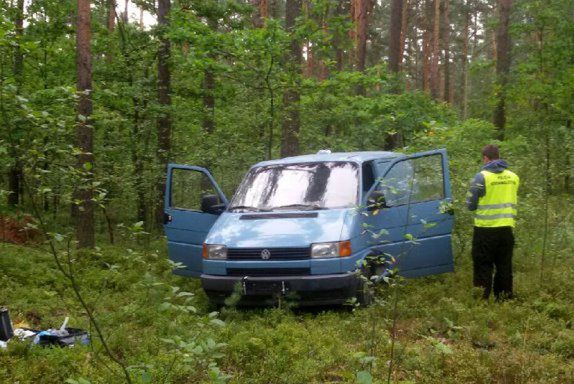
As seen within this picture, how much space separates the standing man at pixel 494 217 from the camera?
24.7 ft

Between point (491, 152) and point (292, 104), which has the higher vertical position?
point (292, 104)

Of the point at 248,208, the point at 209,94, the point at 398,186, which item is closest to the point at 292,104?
the point at 209,94

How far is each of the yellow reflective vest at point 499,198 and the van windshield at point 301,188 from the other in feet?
5.58

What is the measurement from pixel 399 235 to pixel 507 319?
6.49ft

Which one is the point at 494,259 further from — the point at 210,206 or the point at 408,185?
the point at 210,206

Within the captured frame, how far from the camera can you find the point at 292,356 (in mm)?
5664

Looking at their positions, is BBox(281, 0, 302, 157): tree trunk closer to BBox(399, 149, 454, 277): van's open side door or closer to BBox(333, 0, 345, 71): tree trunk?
BBox(399, 149, 454, 277): van's open side door

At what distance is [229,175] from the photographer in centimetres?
1423

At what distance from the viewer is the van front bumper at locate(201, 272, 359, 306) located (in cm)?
706

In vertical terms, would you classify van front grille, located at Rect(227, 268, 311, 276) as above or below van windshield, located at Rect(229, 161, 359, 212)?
below

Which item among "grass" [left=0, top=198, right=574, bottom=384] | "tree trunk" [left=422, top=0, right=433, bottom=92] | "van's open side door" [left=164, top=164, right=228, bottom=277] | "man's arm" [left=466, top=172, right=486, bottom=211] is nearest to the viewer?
"grass" [left=0, top=198, right=574, bottom=384]

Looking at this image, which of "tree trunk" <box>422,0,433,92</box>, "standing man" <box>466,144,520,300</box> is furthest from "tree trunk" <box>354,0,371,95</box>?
"standing man" <box>466,144,520,300</box>

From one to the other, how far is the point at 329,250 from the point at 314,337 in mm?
1325

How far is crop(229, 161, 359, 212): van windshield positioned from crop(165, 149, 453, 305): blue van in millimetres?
14
